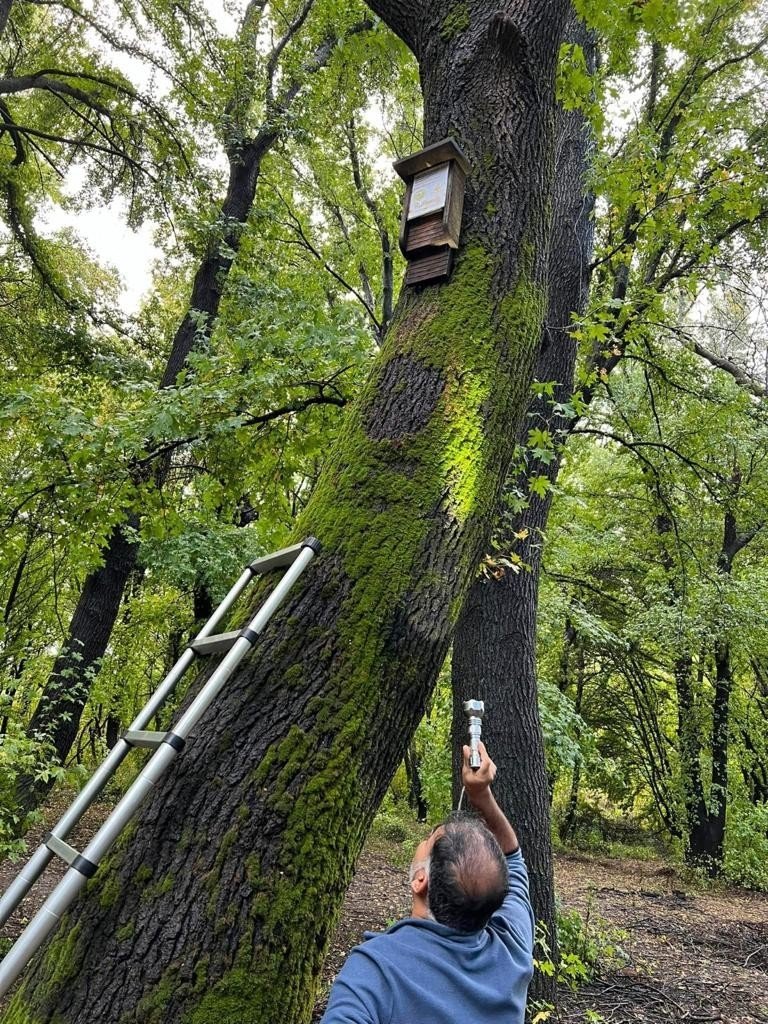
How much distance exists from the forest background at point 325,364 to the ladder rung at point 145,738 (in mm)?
1597

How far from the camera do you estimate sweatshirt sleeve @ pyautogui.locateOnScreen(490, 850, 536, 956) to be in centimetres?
169

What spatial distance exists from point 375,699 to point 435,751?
9770 millimetres

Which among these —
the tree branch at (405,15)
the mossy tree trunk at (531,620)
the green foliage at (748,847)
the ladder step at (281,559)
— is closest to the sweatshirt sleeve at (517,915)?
the ladder step at (281,559)

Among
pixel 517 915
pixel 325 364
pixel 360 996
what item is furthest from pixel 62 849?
pixel 325 364

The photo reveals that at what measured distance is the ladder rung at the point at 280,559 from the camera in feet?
5.95

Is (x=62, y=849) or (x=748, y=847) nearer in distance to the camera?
(x=62, y=849)

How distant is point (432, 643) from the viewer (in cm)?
178

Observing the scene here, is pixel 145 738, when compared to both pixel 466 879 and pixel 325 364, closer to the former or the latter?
pixel 466 879

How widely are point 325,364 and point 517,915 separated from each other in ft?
10.5

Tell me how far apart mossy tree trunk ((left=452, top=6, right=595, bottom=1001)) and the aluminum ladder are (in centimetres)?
211

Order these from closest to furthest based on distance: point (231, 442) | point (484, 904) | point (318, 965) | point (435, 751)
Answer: point (318, 965), point (484, 904), point (231, 442), point (435, 751)

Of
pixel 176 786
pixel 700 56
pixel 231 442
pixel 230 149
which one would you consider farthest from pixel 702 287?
pixel 176 786

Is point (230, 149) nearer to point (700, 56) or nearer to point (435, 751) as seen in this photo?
point (700, 56)

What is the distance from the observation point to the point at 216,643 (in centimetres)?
176
